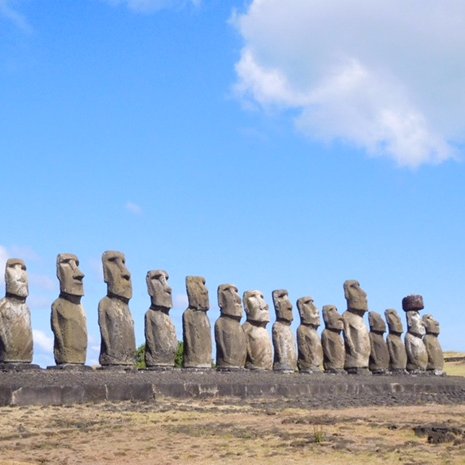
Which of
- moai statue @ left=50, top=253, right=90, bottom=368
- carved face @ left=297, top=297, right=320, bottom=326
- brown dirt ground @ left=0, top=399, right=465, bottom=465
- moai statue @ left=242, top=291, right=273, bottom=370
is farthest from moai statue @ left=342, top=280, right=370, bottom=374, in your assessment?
brown dirt ground @ left=0, top=399, right=465, bottom=465

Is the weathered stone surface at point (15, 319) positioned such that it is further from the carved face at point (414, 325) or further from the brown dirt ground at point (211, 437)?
the carved face at point (414, 325)

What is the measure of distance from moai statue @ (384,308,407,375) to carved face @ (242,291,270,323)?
5566 mm

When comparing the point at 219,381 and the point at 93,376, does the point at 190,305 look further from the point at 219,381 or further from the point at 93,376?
the point at 93,376

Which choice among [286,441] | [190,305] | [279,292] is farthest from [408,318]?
[286,441]

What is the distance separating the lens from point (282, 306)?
20953 millimetres

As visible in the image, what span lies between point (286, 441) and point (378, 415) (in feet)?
12.0

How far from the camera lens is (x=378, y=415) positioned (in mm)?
12234

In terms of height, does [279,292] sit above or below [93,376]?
above

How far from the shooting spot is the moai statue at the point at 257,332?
1961 centimetres

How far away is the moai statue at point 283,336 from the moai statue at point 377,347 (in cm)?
361

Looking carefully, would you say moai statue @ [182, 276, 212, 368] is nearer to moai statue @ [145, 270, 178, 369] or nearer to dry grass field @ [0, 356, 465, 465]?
moai statue @ [145, 270, 178, 369]

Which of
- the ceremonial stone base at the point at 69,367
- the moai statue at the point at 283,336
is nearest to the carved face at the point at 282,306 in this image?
the moai statue at the point at 283,336

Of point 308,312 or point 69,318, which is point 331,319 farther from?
point 69,318

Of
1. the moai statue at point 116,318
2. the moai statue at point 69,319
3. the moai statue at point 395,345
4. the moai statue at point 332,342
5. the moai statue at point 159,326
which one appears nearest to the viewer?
the moai statue at point 69,319
